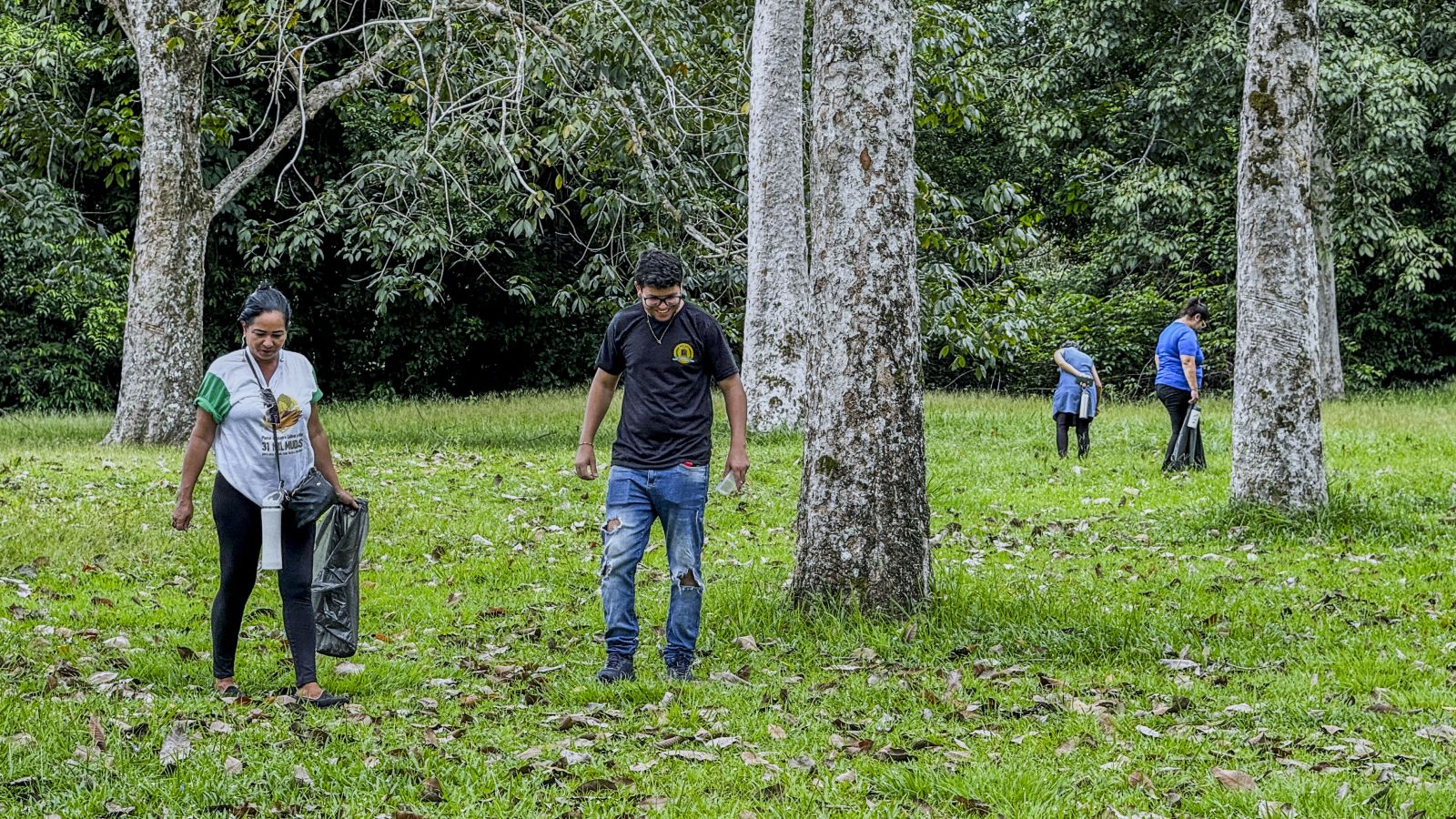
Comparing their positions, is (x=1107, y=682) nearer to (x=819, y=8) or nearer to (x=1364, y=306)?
(x=819, y=8)

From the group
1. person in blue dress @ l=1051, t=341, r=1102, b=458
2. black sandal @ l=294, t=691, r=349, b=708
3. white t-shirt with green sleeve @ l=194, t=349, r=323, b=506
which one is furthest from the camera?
person in blue dress @ l=1051, t=341, r=1102, b=458

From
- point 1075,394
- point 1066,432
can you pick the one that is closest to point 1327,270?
point 1066,432

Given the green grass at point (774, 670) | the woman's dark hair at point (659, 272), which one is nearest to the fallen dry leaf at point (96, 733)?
the green grass at point (774, 670)

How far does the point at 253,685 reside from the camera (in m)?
6.56

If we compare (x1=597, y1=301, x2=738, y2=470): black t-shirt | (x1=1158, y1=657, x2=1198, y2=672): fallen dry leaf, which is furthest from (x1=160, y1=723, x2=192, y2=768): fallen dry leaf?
(x1=1158, y1=657, x2=1198, y2=672): fallen dry leaf

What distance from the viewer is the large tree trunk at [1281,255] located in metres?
10.2

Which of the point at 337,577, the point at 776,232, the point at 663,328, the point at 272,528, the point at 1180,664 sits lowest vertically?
the point at 1180,664

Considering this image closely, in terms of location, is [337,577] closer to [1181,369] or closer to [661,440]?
[661,440]

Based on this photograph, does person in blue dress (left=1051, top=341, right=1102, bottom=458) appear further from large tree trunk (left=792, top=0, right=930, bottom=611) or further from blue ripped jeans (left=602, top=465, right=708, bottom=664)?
blue ripped jeans (left=602, top=465, right=708, bottom=664)

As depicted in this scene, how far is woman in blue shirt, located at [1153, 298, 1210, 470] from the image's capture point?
14219 mm

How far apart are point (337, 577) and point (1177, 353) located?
10511 millimetres

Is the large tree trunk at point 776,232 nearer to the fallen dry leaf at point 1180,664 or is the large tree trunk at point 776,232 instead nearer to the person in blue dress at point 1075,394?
the person in blue dress at point 1075,394

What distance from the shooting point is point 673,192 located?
61.1 ft

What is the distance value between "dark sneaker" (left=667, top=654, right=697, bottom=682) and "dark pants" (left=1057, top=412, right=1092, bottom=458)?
10.1 metres
